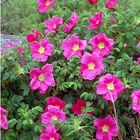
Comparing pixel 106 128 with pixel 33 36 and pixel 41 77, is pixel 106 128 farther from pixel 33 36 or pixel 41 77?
pixel 33 36

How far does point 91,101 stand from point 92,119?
144 millimetres

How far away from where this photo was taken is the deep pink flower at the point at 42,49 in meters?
2.78

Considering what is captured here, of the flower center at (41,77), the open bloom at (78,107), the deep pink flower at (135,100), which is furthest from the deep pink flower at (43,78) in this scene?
the deep pink flower at (135,100)

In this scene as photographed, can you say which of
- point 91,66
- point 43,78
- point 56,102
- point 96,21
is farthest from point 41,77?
point 96,21

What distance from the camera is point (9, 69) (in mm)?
Result: 2699

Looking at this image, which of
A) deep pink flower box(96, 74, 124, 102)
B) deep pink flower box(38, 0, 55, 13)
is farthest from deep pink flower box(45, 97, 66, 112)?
deep pink flower box(38, 0, 55, 13)

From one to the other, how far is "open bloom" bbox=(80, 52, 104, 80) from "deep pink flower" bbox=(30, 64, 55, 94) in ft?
0.56

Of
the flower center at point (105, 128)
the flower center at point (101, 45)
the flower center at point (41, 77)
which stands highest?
the flower center at point (101, 45)

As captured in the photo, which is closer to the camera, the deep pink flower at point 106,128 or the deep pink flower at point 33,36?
the deep pink flower at point 106,128

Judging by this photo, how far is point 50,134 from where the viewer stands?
2.42 m

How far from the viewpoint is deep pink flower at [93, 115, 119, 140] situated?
2558 millimetres

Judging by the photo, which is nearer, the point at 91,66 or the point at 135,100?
the point at 135,100

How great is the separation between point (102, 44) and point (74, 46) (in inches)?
6.2

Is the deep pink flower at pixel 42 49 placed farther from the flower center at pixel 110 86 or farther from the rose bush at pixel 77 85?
the flower center at pixel 110 86
